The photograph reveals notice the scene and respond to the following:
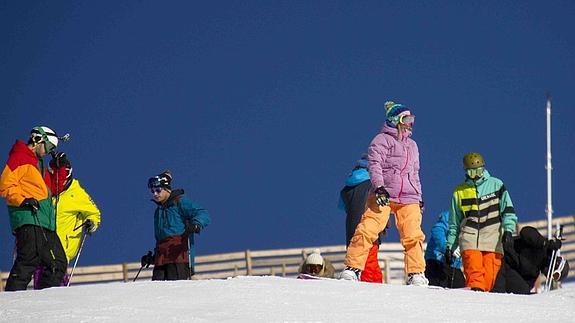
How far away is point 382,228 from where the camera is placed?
10.4 m


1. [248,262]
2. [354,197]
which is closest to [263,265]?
[248,262]

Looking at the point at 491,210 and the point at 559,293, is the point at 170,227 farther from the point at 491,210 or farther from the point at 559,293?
the point at 559,293

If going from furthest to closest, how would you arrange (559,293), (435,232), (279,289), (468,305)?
1. (435,232)
2. (559,293)
3. (279,289)
4. (468,305)

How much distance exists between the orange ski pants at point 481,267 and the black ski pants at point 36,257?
342 centimetres

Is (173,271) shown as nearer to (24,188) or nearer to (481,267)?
(24,188)

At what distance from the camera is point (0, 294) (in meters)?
8.48

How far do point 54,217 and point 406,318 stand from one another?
15.0ft

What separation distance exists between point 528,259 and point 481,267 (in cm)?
90

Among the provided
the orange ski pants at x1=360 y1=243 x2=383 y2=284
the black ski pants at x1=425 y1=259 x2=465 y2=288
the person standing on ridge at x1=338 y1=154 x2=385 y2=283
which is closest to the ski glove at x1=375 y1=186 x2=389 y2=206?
the orange ski pants at x1=360 y1=243 x2=383 y2=284

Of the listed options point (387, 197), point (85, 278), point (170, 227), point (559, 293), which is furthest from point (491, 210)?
point (85, 278)

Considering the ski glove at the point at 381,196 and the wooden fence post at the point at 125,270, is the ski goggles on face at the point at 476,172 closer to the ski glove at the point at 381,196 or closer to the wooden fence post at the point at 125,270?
the ski glove at the point at 381,196

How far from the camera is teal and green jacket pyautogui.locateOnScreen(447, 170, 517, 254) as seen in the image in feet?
35.5

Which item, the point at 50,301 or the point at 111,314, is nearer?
the point at 111,314

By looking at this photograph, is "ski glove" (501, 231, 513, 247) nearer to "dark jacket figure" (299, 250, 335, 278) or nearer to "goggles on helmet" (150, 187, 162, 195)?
"dark jacket figure" (299, 250, 335, 278)
